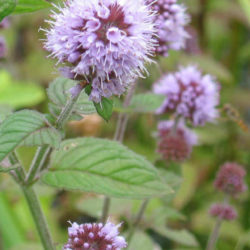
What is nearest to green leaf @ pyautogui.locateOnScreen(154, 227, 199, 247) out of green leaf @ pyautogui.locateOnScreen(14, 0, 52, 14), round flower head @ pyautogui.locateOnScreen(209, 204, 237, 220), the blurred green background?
the blurred green background

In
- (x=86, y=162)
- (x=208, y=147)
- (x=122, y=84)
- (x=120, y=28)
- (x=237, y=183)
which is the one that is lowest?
(x=208, y=147)

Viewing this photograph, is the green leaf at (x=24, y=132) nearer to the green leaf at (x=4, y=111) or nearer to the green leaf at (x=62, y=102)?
the green leaf at (x=62, y=102)

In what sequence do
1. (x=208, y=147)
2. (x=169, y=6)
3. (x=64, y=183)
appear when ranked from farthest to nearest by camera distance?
(x=208, y=147)
(x=169, y=6)
(x=64, y=183)

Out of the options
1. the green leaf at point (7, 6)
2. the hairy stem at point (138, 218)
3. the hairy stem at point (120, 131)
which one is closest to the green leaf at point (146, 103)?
the hairy stem at point (120, 131)

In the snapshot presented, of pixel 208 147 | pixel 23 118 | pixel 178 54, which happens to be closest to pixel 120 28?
pixel 23 118

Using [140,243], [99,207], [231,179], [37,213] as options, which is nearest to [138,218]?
[140,243]

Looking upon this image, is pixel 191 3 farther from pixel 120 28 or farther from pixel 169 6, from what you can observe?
pixel 120 28
